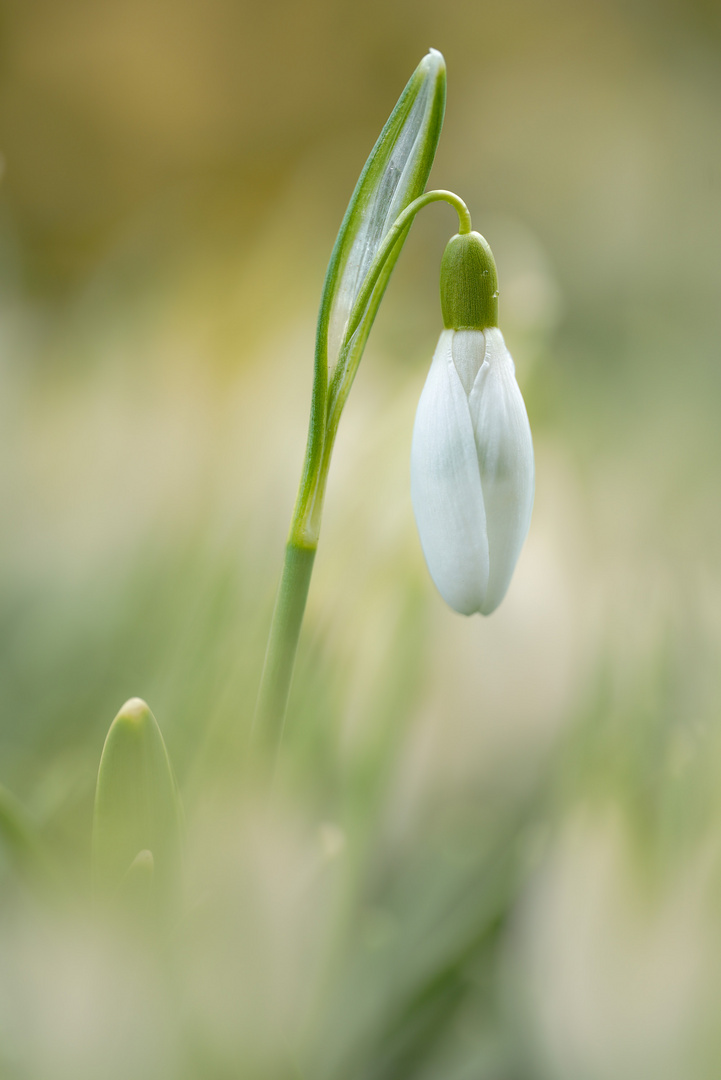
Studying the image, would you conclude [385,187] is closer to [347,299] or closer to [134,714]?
[347,299]

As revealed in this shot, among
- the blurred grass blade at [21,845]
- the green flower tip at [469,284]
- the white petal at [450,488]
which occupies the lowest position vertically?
the blurred grass blade at [21,845]

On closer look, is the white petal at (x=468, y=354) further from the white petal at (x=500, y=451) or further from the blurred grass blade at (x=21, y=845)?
the blurred grass blade at (x=21, y=845)

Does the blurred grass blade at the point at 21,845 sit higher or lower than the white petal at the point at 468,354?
Result: lower

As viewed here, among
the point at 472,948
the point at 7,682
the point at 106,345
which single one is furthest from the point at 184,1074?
the point at 106,345

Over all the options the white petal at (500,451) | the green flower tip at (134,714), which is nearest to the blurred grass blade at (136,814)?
the green flower tip at (134,714)

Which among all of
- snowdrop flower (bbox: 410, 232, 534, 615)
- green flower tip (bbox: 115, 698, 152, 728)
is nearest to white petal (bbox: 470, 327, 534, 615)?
snowdrop flower (bbox: 410, 232, 534, 615)

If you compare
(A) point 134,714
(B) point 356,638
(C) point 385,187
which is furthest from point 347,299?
(B) point 356,638

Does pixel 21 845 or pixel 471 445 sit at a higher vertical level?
pixel 471 445
